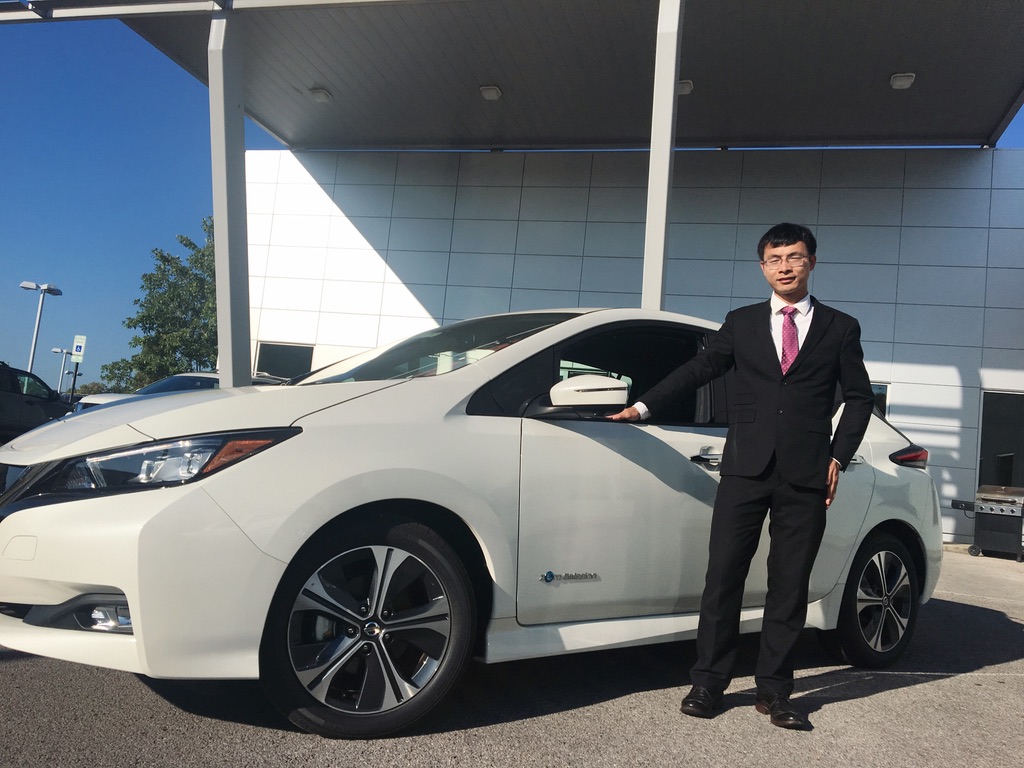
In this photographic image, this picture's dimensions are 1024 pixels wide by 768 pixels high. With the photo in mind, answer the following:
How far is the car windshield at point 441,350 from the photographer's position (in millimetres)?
3178

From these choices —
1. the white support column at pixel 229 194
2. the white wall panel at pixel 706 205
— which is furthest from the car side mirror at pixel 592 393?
the white wall panel at pixel 706 205

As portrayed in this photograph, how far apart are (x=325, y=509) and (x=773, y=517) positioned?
172 cm

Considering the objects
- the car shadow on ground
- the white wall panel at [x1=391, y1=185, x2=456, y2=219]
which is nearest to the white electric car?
the car shadow on ground

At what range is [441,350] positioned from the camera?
342 centimetres

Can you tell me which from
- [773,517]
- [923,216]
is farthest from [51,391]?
[923,216]

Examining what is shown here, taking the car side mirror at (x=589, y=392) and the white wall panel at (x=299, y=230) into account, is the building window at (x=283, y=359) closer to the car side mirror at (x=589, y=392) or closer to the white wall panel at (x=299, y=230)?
the white wall panel at (x=299, y=230)

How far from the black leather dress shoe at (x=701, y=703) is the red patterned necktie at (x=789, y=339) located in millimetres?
1252

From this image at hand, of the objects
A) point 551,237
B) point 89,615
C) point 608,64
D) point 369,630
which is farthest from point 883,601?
point 551,237

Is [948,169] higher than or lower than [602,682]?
higher

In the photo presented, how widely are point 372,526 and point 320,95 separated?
1297 cm

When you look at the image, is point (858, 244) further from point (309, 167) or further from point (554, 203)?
point (309, 167)

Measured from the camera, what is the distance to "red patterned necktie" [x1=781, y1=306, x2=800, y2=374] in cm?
313

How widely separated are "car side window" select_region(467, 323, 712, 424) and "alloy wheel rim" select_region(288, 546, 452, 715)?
63 centimetres

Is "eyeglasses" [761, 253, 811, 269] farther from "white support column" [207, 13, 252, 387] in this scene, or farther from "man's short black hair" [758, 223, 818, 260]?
"white support column" [207, 13, 252, 387]
